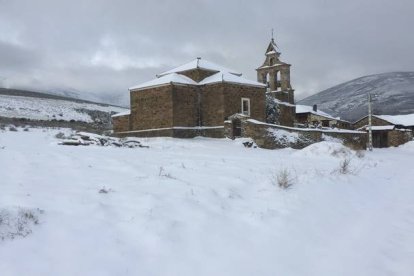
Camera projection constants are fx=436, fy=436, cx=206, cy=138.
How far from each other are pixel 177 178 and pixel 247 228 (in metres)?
2.90

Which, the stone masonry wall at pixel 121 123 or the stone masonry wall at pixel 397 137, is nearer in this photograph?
the stone masonry wall at pixel 121 123

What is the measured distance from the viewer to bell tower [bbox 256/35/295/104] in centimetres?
4628

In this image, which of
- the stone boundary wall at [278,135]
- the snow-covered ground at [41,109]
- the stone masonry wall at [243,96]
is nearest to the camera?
the stone boundary wall at [278,135]

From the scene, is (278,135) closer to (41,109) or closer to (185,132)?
(185,132)

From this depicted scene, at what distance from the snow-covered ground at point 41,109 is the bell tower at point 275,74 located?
33806 mm

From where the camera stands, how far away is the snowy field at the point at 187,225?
16.4 ft

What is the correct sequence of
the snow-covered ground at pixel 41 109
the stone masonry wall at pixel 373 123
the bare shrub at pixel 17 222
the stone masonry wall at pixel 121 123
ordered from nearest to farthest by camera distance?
the bare shrub at pixel 17 222, the stone masonry wall at pixel 121 123, the stone masonry wall at pixel 373 123, the snow-covered ground at pixel 41 109

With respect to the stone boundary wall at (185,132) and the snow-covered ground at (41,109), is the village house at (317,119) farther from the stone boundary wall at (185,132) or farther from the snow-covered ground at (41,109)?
the snow-covered ground at (41,109)

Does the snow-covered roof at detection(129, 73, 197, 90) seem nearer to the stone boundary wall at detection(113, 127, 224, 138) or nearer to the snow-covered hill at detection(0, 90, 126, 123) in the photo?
the stone boundary wall at detection(113, 127, 224, 138)

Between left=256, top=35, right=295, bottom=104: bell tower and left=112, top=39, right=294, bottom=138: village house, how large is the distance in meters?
9.52

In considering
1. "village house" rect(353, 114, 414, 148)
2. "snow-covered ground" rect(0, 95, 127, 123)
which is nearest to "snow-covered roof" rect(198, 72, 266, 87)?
"village house" rect(353, 114, 414, 148)

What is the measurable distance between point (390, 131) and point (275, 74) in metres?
17.1

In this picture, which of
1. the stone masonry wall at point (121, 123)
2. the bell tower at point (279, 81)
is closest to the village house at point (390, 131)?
the bell tower at point (279, 81)

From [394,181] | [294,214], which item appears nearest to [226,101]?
[394,181]
